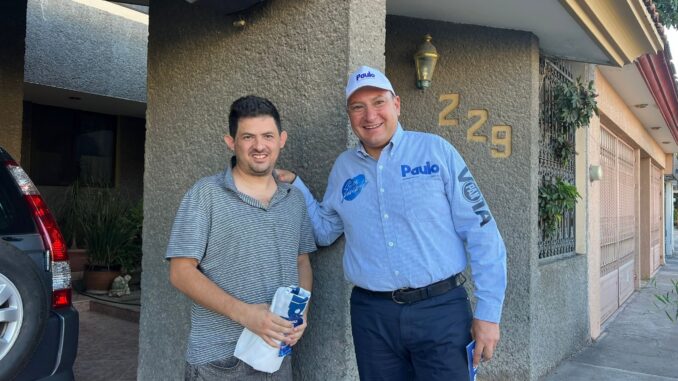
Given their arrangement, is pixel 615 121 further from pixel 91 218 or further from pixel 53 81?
pixel 53 81

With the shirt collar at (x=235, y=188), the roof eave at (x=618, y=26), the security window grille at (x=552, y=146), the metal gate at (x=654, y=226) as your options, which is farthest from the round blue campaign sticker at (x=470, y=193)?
the metal gate at (x=654, y=226)

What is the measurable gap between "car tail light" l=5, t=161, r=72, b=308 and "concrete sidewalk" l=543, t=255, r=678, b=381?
13.0 feet

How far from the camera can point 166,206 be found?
10.2ft

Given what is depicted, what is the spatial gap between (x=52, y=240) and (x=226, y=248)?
1187mm

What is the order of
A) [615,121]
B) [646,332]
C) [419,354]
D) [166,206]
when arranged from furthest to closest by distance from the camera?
1. [615,121]
2. [646,332]
3. [166,206]
4. [419,354]

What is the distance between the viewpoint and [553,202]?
502cm

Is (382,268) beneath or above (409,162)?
beneath

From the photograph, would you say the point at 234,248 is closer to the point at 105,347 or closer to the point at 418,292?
the point at 418,292

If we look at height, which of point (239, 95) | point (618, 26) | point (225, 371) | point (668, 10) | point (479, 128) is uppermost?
point (668, 10)

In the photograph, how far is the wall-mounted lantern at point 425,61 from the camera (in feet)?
15.1

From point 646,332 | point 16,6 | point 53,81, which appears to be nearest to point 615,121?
point 646,332

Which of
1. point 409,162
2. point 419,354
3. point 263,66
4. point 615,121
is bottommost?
point 419,354

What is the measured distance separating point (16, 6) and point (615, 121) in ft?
23.9

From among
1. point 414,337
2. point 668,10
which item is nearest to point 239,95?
point 414,337
